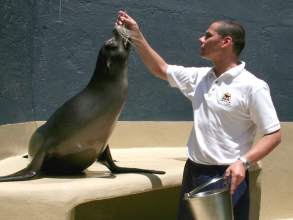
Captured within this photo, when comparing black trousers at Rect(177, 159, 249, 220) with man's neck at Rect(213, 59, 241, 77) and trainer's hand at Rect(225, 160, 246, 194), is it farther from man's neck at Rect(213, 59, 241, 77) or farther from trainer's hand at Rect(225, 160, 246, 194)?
man's neck at Rect(213, 59, 241, 77)

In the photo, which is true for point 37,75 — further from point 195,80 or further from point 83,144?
point 195,80

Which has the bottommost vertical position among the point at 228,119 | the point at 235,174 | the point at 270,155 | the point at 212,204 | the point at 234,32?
the point at 270,155

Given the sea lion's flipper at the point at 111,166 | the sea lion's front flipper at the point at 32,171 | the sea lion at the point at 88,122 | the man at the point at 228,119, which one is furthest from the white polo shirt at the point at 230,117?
the sea lion's front flipper at the point at 32,171

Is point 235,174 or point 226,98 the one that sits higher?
point 226,98

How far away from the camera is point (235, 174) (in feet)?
8.27

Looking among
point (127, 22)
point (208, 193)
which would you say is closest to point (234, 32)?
point (127, 22)

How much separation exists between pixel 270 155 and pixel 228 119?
98.3 inches

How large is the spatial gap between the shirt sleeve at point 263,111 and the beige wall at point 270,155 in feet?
7.92

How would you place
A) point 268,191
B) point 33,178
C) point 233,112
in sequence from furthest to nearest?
point 268,191, point 33,178, point 233,112

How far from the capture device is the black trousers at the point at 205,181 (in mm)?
2752

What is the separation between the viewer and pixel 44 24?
4.80 m

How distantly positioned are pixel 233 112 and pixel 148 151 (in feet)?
7.39

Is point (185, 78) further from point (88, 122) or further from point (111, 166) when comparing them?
point (111, 166)

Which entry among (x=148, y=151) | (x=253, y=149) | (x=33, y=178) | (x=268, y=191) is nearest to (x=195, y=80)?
(x=253, y=149)
